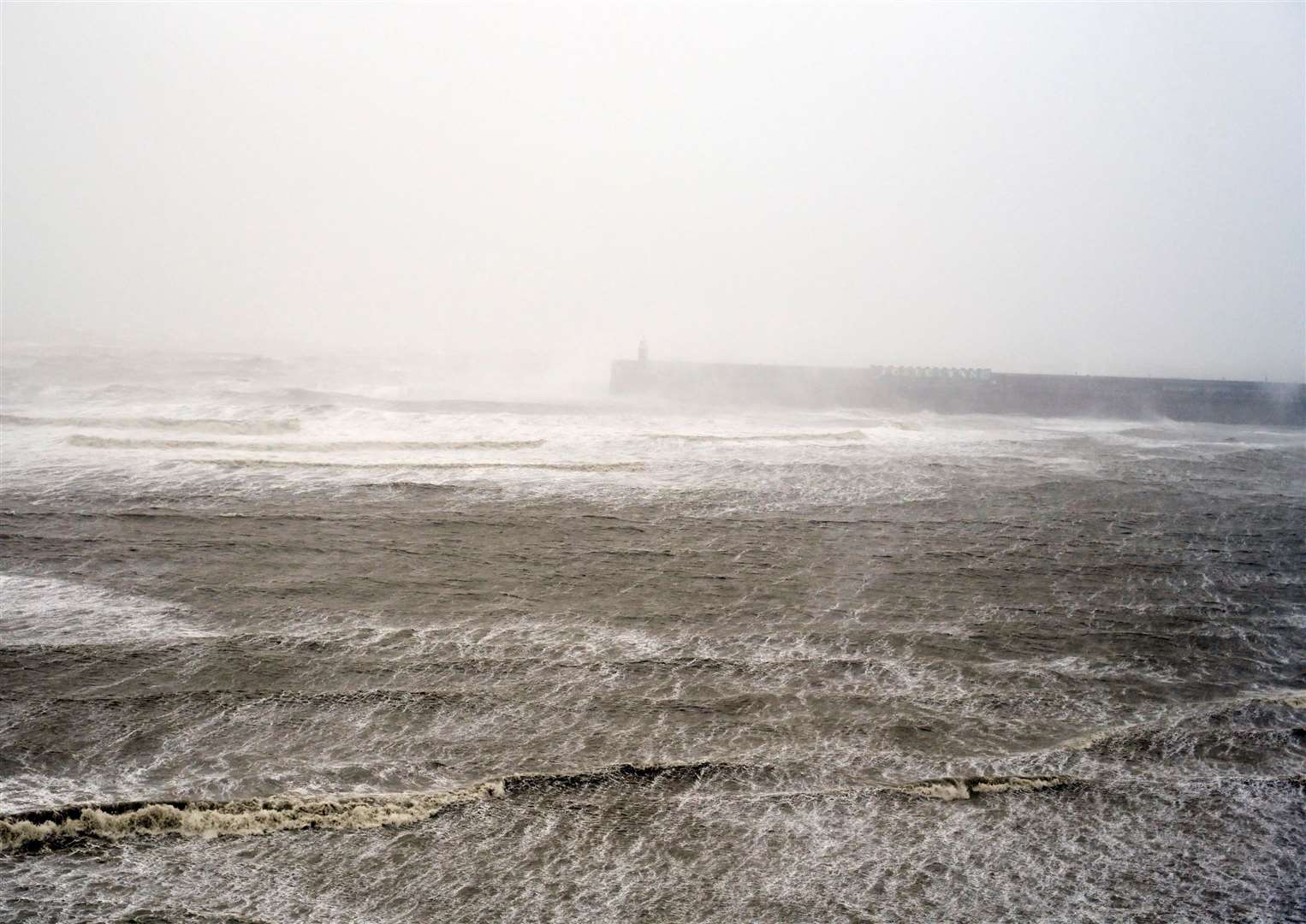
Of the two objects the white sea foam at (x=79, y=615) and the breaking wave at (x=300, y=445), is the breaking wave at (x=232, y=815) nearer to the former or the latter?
the white sea foam at (x=79, y=615)

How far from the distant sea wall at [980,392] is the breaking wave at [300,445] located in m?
11.9

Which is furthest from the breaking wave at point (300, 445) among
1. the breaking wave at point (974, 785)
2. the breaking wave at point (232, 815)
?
the breaking wave at point (974, 785)

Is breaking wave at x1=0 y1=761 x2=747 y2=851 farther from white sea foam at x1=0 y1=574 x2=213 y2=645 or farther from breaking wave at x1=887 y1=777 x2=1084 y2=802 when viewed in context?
white sea foam at x1=0 y1=574 x2=213 y2=645

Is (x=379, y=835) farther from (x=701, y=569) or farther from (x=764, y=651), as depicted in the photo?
(x=701, y=569)

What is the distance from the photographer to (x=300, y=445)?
47.0 feet

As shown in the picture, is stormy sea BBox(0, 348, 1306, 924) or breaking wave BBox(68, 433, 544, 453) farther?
breaking wave BBox(68, 433, 544, 453)

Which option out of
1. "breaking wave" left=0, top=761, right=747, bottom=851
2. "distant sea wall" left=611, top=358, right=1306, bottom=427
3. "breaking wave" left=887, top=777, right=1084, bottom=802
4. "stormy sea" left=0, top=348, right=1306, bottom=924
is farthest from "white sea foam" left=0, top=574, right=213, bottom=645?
"distant sea wall" left=611, top=358, right=1306, bottom=427

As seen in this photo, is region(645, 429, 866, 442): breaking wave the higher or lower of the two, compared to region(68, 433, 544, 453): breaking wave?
higher

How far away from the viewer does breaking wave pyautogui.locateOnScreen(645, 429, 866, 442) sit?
652 inches

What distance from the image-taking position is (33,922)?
3156mm

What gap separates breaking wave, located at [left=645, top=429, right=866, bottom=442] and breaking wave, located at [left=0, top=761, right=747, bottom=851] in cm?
1247

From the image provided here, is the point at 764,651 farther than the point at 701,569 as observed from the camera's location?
No

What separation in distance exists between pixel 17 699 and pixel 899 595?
6472 millimetres

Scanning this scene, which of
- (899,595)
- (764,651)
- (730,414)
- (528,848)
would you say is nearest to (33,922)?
(528,848)
